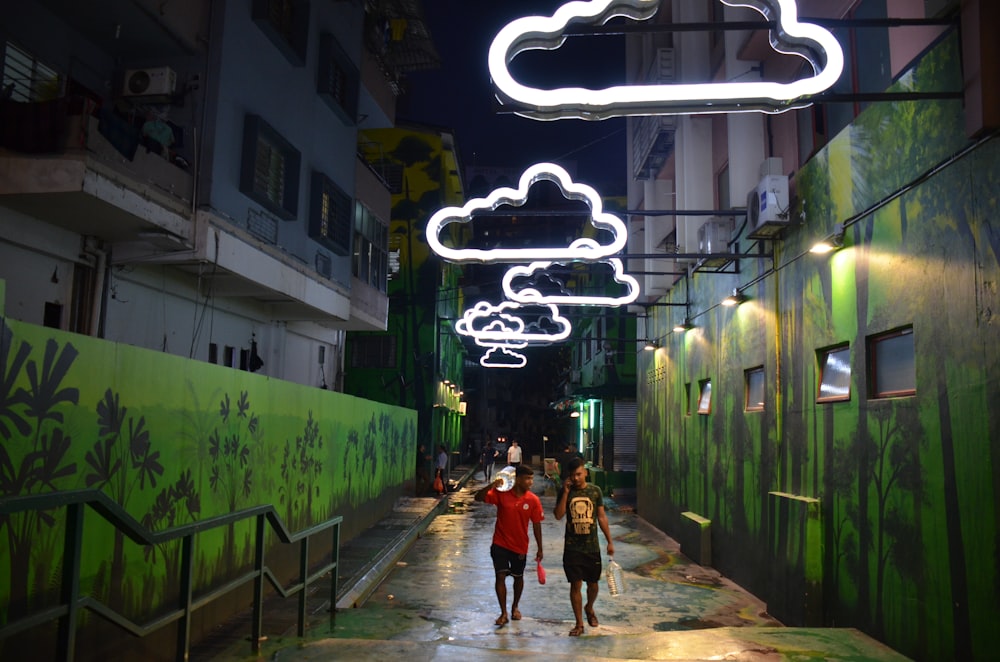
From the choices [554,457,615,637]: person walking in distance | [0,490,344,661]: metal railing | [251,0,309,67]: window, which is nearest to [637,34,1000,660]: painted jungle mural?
[554,457,615,637]: person walking in distance

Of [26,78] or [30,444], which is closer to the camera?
[30,444]

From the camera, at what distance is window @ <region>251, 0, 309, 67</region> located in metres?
12.5

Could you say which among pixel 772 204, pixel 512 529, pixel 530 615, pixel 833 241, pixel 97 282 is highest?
pixel 772 204

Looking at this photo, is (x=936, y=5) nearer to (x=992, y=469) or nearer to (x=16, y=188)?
(x=992, y=469)

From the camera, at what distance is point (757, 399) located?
11.5 meters

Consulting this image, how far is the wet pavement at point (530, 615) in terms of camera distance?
6.53m

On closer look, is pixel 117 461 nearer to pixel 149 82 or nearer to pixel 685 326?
pixel 149 82

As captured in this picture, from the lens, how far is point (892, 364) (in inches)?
290

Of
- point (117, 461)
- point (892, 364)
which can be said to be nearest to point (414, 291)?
point (892, 364)

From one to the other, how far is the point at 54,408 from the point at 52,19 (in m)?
7.24

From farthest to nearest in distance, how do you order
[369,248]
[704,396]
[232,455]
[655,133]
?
1. [369,248]
2. [655,133]
3. [704,396]
4. [232,455]

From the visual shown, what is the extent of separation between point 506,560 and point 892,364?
174 inches

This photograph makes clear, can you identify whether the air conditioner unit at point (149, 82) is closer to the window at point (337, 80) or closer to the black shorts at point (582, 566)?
the window at point (337, 80)

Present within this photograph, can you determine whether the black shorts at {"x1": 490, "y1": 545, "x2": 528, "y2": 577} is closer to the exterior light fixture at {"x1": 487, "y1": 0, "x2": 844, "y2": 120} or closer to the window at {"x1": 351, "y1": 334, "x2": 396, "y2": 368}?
the exterior light fixture at {"x1": 487, "y1": 0, "x2": 844, "y2": 120}
